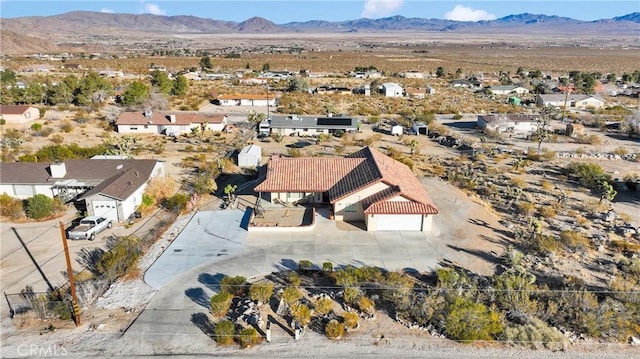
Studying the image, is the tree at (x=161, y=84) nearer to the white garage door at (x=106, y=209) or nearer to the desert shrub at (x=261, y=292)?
the white garage door at (x=106, y=209)

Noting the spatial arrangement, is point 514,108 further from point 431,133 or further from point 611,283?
point 611,283

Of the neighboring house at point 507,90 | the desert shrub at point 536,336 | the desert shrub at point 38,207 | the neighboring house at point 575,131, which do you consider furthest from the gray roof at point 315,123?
the neighboring house at point 507,90

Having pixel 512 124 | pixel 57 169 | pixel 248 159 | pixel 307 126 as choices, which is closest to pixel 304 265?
pixel 248 159

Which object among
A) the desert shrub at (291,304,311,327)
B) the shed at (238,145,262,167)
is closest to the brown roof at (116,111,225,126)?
the shed at (238,145,262,167)

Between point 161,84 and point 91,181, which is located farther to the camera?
point 161,84

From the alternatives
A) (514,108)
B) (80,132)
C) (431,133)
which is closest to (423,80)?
(514,108)

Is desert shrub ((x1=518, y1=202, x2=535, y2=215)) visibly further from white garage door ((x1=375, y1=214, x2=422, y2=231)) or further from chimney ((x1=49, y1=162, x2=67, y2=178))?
chimney ((x1=49, y1=162, x2=67, y2=178))

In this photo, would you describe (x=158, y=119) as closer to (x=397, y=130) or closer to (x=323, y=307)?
(x=397, y=130)
